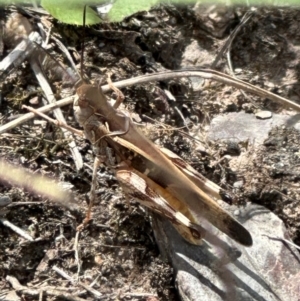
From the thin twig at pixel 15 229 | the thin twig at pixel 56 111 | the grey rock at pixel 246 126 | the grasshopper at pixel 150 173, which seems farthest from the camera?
the grey rock at pixel 246 126

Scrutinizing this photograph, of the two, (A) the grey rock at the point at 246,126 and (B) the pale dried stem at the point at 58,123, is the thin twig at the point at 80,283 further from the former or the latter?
(A) the grey rock at the point at 246,126

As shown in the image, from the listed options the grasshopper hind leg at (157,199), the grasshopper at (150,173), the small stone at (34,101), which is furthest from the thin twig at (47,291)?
the small stone at (34,101)

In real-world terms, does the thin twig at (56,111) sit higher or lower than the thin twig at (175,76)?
lower

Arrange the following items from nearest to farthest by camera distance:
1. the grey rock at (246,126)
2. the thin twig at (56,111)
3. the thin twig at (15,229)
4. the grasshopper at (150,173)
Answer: the grasshopper at (150,173), the thin twig at (15,229), the thin twig at (56,111), the grey rock at (246,126)

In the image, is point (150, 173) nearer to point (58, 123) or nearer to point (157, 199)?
point (157, 199)

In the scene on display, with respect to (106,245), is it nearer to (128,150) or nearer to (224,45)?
(128,150)

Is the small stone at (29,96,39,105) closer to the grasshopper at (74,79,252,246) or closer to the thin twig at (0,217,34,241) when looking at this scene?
the grasshopper at (74,79,252,246)

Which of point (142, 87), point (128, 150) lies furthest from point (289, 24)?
point (128, 150)

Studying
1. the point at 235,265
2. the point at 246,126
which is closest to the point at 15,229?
the point at 235,265
